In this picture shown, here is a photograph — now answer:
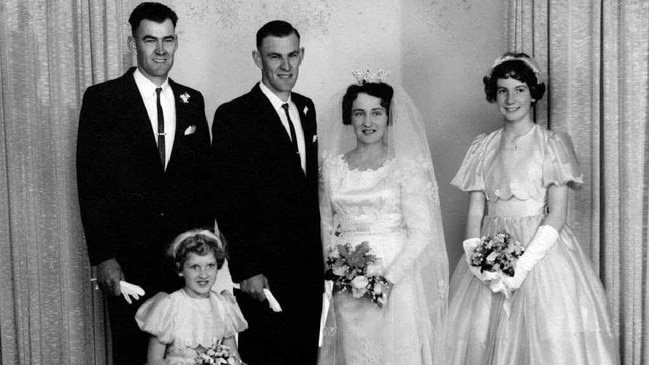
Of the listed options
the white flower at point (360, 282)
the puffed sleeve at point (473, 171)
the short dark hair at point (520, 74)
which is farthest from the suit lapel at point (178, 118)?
the short dark hair at point (520, 74)

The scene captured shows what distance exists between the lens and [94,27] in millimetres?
4539

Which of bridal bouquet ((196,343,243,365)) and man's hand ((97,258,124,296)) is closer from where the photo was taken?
bridal bouquet ((196,343,243,365))

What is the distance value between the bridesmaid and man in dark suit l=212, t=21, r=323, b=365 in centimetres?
77

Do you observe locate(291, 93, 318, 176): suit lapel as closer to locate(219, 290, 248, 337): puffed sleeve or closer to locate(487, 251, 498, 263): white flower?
locate(219, 290, 248, 337): puffed sleeve

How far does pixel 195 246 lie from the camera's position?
3840 millimetres

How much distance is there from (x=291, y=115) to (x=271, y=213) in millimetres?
506

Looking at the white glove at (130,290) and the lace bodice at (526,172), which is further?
the lace bodice at (526,172)

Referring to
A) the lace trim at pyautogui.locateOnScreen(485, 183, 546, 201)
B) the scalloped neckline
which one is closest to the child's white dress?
the scalloped neckline

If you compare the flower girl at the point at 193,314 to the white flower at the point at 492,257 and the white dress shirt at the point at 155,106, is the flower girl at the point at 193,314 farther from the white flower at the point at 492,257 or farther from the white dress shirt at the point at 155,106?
the white flower at the point at 492,257

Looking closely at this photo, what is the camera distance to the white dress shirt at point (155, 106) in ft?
13.0

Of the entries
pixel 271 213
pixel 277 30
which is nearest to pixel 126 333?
pixel 271 213

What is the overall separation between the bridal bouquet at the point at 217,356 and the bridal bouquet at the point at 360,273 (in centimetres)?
60

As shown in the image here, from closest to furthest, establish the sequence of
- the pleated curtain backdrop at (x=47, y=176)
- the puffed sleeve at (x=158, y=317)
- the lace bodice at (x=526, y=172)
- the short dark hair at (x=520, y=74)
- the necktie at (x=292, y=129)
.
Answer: the puffed sleeve at (x=158, y=317)
the necktie at (x=292, y=129)
the lace bodice at (x=526, y=172)
the short dark hair at (x=520, y=74)
the pleated curtain backdrop at (x=47, y=176)

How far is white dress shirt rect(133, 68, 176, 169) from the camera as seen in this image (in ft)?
13.0
